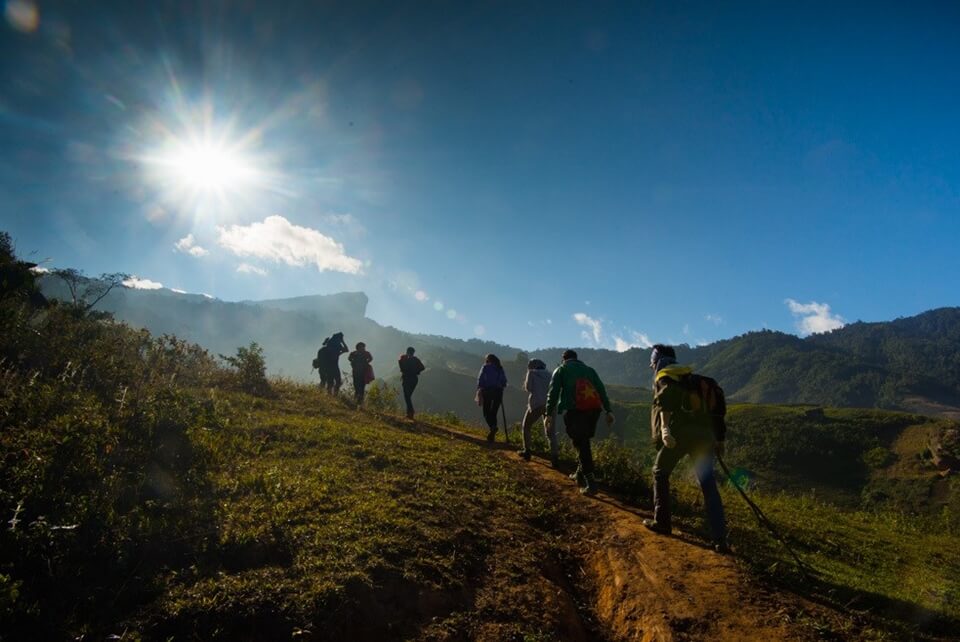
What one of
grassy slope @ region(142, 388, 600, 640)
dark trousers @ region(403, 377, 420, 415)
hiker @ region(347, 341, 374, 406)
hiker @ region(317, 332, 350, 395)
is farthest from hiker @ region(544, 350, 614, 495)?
hiker @ region(317, 332, 350, 395)

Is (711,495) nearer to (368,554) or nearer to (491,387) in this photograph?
(368,554)

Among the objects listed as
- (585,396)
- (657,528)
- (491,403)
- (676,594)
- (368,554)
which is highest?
(585,396)

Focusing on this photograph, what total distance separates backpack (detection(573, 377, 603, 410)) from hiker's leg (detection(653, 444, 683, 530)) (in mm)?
1939

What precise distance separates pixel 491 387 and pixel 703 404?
282 inches

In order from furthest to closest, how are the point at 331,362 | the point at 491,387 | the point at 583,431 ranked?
1. the point at 331,362
2. the point at 491,387
3. the point at 583,431

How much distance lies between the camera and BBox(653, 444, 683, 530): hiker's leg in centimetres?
684

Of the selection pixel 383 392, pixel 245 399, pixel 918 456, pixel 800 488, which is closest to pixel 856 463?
pixel 918 456

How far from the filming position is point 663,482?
→ 695cm

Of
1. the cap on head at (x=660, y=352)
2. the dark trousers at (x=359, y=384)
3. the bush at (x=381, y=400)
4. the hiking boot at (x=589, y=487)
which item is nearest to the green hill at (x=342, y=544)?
the hiking boot at (x=589, y=487)

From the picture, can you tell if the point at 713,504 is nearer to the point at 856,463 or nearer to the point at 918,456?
the point at 918,456

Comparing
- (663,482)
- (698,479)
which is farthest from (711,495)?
(663,482)

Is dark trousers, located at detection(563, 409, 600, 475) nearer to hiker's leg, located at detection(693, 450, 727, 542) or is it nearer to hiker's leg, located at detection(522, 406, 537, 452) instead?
hiker's leg, located at detection(693, 450, 727, 542)

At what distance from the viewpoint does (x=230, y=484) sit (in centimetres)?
643

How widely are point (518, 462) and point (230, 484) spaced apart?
6110 mm
